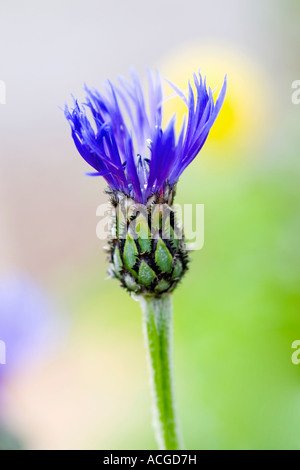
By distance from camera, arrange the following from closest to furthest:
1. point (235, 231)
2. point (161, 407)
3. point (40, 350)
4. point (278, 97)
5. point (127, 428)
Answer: point (161, 407)
point (127, 428)
point (40, 350)
point (235, 231)
point (278, 97)

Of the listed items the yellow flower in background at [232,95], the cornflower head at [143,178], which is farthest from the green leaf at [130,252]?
the yellow flower in background at [232,95]

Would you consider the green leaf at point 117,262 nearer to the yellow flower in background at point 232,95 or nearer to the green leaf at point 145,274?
the green leaf at point 145,274

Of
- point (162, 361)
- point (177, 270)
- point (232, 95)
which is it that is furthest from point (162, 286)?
point (232, 95)

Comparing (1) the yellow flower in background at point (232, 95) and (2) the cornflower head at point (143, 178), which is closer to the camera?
(2) the cornflower head at point (143, 178)

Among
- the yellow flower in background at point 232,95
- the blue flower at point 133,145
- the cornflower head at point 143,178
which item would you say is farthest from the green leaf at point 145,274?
the yellow flower in background at point 232,95

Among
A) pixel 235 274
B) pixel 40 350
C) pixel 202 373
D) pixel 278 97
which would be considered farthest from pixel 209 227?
pixel 278 97

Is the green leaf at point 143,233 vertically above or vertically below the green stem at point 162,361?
above

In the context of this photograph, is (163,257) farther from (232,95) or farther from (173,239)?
(232,95)

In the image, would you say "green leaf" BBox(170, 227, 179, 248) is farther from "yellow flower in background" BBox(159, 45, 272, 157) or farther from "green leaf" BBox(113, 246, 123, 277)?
"yellow flower in background" BBox(159, 45, 272, 157)

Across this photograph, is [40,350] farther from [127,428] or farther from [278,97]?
[278,97]
